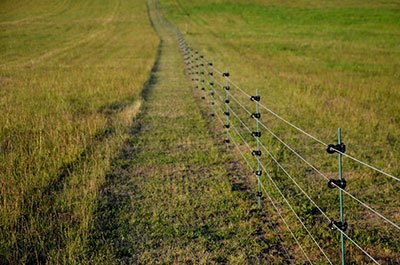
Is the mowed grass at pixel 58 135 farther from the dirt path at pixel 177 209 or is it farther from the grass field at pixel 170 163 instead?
the dirt path at pixel 177 209

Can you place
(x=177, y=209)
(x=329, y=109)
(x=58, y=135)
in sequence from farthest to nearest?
(x=329, y=109) → (x=58, y=135) → (x=177, y=209)

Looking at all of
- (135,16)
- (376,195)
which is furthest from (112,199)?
(135,16)

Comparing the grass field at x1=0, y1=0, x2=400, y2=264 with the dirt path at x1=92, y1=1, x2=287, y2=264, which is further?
the grass field at x1=0, y1=0, x2=400, y2=264

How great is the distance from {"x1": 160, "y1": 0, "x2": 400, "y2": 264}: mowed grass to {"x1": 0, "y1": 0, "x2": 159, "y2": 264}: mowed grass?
3134mm

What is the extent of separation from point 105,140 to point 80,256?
14.4 ft

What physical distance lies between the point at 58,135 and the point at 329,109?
24.5 feet

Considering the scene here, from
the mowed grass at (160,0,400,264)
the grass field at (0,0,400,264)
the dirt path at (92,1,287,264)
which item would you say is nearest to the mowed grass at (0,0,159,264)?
the grass field at (0,0,400,264)

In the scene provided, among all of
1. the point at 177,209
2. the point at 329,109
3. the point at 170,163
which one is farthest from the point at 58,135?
the point at 329,109

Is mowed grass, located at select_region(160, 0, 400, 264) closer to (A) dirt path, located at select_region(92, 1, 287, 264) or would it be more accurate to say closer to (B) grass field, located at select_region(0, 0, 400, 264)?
(B) grass field, located at select_region(0, 0, 400, 264)

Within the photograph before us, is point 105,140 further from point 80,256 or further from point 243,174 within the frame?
point 80,256

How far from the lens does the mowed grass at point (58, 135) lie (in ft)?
16.7

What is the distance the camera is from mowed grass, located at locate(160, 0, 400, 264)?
564cm

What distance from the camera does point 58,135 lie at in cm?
889

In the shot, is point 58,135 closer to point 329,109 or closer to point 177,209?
point 177,209
